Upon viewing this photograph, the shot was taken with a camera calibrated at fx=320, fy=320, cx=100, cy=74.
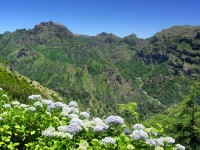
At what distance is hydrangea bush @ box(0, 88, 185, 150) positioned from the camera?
27.8ft

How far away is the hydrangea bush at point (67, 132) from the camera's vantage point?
8.48 m

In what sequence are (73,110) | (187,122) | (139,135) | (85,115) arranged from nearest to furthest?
(139,135) → (85,115) → (73,110) → (187,122)

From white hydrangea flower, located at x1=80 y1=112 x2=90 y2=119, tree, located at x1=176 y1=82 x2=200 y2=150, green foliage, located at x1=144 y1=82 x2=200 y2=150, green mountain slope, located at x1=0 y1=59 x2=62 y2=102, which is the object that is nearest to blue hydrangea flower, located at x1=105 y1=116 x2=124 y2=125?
white hydrangea flower, located at x1=80 y1=112 x2=90 y2=119

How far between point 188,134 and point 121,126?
13.5 meters

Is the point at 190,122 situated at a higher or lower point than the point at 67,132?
lower

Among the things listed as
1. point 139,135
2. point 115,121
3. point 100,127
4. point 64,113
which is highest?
point 64,113

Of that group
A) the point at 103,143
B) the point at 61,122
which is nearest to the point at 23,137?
the point at 61,122

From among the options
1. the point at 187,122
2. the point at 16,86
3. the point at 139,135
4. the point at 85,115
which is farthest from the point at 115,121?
the point at 16,86

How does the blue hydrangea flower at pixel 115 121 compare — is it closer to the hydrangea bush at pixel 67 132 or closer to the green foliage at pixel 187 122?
the hydrangea bush at pixel 67 132

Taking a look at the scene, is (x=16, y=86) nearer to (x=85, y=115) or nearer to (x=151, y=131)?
(x=85, y=115)

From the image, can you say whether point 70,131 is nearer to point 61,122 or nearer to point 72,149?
point 72,149

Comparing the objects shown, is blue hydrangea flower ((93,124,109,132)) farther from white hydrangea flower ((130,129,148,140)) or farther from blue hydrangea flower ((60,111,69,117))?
blue hydrangea flower ((60,111,69,117))

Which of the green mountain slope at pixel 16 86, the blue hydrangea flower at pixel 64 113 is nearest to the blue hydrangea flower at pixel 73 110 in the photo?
the blue hydrangea flower at pixel 64 113

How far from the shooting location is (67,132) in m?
8.80
